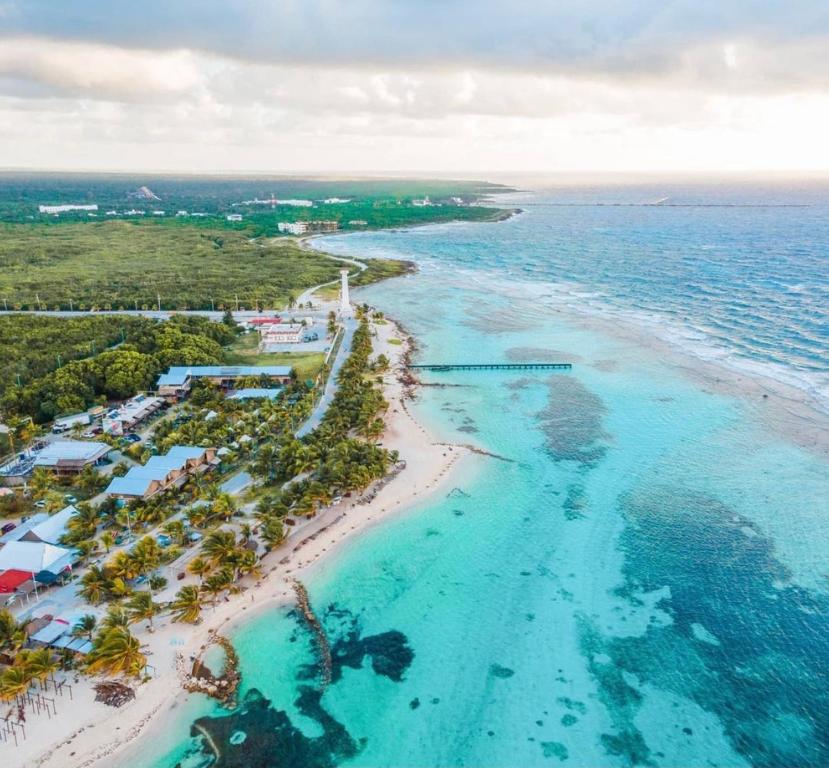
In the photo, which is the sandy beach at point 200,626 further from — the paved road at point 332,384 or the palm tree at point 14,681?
the paved road at point 332,384

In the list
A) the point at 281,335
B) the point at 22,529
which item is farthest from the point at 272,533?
the point at 281,335

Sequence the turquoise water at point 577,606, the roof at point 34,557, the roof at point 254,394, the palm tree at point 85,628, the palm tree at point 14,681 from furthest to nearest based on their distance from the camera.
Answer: the roof at point 254,394 → the roof at point 34,557 → the palm tree at point 85,628 → the turquoise water at point 577,606 → the palm tree at point 14,681

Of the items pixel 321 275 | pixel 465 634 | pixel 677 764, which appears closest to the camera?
pixel 677 764

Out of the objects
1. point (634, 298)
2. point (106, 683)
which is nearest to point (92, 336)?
point (106, 683)

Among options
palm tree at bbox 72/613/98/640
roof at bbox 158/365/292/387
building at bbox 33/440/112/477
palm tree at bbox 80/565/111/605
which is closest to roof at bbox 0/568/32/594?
palm tree at bbox 80/565/111/605

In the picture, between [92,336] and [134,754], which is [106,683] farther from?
[92,336]

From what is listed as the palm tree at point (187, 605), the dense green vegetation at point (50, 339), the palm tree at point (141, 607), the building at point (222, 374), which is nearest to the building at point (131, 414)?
the building at point (222, 374)
